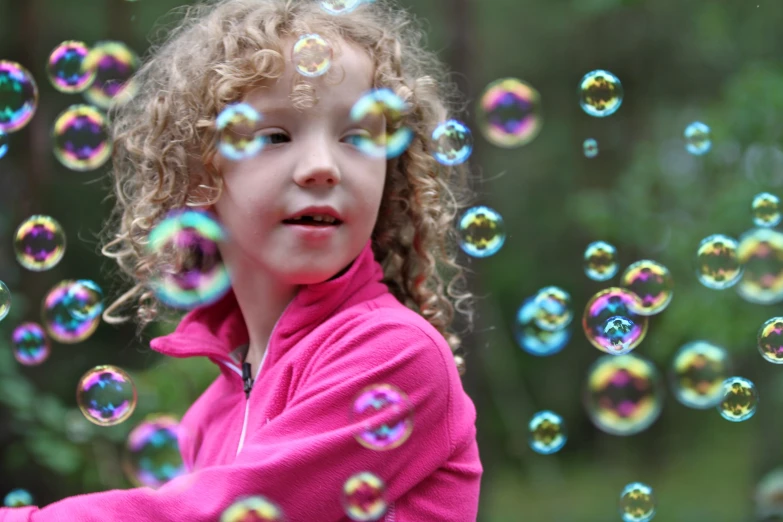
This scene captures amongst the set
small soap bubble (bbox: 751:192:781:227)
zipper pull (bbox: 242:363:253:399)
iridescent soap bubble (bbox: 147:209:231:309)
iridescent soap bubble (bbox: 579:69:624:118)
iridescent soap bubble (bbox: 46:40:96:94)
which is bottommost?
zipper pull (bbox: 242:363:253:399)

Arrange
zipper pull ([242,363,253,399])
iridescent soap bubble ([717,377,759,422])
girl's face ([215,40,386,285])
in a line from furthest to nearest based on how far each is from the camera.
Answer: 1. iridescent soap bubble ([717,377,759,422])
2. zipper pull ([242,363,253,399])
3. girl's face ([215,40,386,285])

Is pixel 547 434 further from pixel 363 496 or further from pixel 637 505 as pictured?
pixel 363 496

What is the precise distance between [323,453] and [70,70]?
1.38m

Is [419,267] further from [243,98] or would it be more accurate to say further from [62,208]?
[62,208]

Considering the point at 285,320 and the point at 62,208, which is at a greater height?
the point at 285,320

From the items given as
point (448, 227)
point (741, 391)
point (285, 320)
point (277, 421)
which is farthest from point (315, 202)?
point (741, 391)

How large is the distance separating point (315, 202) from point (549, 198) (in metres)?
8.29

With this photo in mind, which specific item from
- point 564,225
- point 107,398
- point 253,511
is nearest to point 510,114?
point 107,398

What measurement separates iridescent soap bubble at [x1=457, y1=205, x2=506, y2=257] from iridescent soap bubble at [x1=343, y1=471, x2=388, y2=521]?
1.01 meters

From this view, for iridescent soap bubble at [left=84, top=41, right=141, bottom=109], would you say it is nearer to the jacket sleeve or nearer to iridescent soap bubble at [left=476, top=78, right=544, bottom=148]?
iridescent soap bubble at [left=476, top=78, right=544, bottom=148]

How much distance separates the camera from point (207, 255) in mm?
1875

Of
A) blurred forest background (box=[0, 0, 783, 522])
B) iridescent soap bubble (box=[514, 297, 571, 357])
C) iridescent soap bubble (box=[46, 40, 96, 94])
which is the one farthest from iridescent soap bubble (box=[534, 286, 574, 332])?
iridescent soap bubble (box=[46, 40, 96, 94])

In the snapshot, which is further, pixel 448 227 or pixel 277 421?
pixel 448 227

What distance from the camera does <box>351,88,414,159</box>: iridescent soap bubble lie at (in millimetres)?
1602
